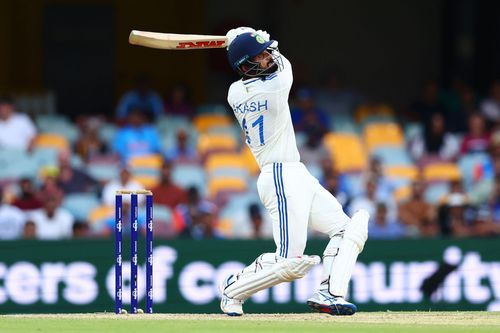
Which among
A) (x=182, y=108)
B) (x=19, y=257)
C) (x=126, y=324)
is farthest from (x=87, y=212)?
(x=126, y=324)

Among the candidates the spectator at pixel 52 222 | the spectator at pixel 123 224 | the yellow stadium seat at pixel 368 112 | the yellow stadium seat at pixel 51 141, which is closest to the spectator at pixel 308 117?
the yellow stadium seat at pixel 368 112

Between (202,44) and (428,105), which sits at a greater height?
(202,44)

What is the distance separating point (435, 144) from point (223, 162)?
2482mm

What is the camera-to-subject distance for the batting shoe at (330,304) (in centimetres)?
841

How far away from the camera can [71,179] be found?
14.1 m

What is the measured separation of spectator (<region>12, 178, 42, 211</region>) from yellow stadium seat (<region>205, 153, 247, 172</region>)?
84.3 inches

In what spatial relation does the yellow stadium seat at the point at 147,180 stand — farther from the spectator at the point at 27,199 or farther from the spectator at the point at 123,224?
the spectator at the point at 27,199

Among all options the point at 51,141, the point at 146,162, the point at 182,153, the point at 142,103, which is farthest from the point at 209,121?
the point at 51,141

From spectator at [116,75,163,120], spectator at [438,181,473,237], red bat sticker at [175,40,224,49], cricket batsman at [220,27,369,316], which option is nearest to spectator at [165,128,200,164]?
spectator at [116,75,163,120]

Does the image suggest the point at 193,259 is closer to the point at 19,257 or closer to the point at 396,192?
the point at 19,257

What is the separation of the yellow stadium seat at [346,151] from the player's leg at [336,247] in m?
6.41

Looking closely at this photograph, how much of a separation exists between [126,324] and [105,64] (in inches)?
412

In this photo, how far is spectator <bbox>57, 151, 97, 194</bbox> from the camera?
14000 millimetres

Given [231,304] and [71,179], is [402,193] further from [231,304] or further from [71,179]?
[231,304]
